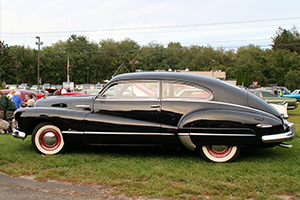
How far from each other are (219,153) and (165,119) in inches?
43.6

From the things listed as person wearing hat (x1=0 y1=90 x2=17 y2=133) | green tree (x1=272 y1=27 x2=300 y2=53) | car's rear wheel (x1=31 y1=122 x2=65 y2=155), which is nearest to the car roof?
car's rear wheel (x1=31 y1=122 x2=65 y2=155)

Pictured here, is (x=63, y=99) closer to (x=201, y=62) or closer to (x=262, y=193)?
(x=262, y=193)

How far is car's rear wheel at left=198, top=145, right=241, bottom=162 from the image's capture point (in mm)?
4812

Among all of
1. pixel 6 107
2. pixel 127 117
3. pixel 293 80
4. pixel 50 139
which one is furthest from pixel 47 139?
pixel 293 80

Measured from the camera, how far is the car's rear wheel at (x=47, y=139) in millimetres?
5395

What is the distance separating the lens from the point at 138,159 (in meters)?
5.09

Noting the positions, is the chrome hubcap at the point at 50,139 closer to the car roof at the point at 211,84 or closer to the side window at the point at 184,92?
the car roof at the point at 211,84

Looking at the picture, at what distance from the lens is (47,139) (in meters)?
5.41

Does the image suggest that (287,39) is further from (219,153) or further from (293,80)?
(219,153)

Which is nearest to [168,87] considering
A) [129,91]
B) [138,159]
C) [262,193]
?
[129,91]

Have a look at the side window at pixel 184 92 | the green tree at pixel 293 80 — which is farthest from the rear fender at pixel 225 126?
the green tree at pixel 293 80

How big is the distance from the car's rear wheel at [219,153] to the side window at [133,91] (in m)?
1.27

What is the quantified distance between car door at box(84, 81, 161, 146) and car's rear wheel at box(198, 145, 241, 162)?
32.0 inches

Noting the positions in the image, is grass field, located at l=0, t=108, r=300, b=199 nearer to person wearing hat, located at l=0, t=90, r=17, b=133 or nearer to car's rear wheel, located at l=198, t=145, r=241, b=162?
car's rear wheel, located at l=198, t=145, r=241, b=162
